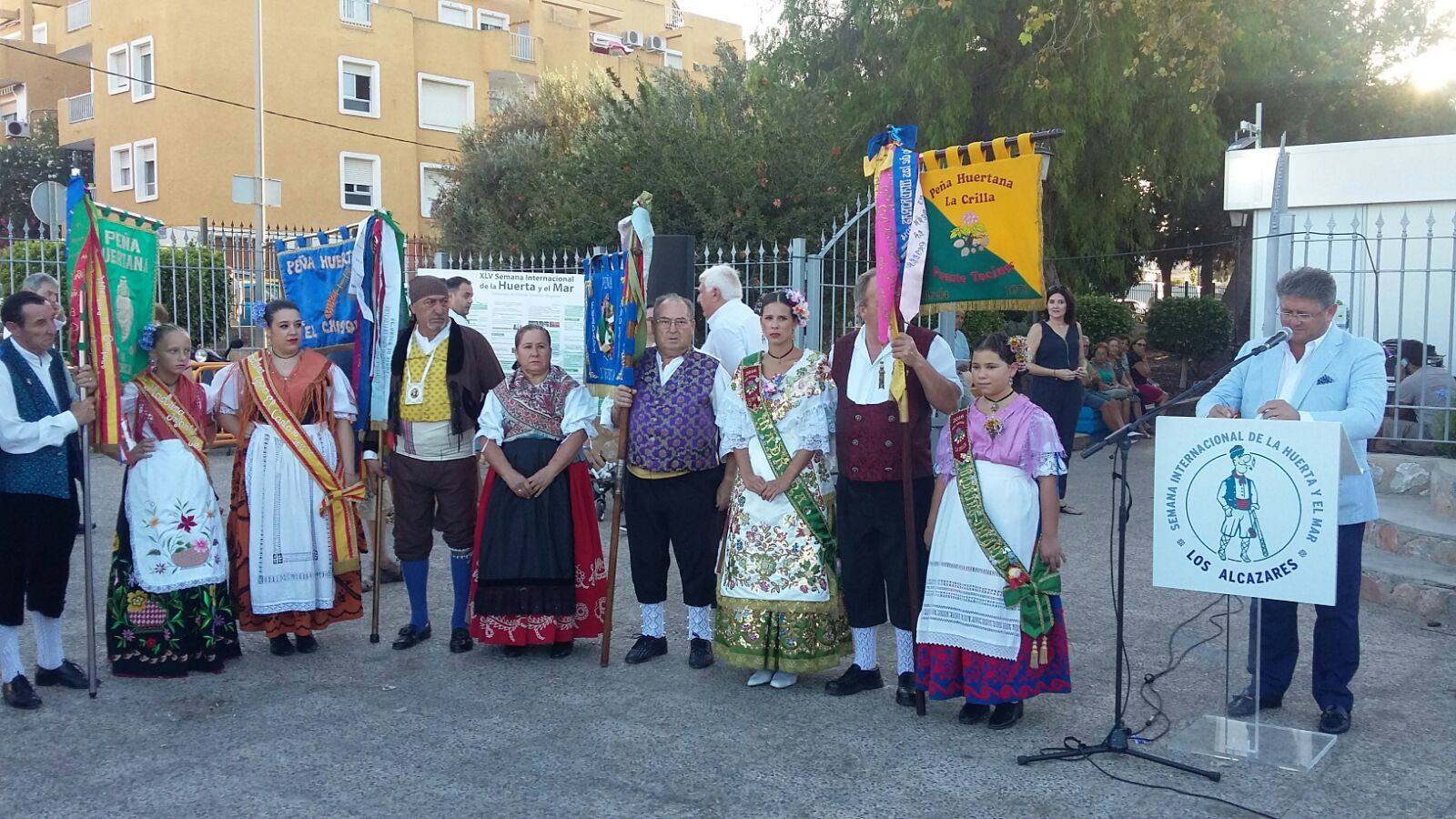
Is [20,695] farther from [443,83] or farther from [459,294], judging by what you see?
[443,83]

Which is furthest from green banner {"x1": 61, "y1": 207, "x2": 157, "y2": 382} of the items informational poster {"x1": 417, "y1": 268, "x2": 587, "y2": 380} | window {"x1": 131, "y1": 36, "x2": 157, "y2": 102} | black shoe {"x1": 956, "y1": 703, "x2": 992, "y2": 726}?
window {"x1": 131, "y1": 36, "x2": 157, "y2": 102}

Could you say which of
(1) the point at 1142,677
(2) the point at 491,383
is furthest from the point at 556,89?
(1) the point at 1142,677

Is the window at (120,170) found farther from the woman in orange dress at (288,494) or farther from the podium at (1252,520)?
the podium at (1252,520)

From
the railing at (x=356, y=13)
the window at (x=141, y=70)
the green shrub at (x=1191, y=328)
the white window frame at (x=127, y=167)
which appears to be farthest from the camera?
the railing at (x=356, y=13)

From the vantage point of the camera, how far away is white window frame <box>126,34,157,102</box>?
1081 inches

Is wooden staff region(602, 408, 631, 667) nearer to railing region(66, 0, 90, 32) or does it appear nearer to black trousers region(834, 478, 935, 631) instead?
black trousers region(834, 478, 935, 631)

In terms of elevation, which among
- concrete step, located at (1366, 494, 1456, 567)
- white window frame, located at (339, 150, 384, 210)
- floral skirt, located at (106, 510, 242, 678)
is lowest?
floral skirt, located at (106, 510, 242, 678)

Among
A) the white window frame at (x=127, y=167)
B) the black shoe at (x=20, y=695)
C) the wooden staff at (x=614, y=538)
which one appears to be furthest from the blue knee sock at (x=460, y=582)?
the white window frame at (x=127, y=167)

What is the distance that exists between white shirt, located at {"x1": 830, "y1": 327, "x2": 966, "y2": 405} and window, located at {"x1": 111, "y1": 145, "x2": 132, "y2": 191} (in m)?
28.8

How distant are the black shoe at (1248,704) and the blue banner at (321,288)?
4.77 meters

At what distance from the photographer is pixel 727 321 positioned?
6.27 m

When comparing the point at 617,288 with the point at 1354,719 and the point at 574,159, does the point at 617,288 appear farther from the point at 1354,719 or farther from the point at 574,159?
the point at 574,159

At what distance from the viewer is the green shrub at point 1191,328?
62.1 feet

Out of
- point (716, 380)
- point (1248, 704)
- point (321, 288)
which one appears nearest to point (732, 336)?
point (716, 380)
